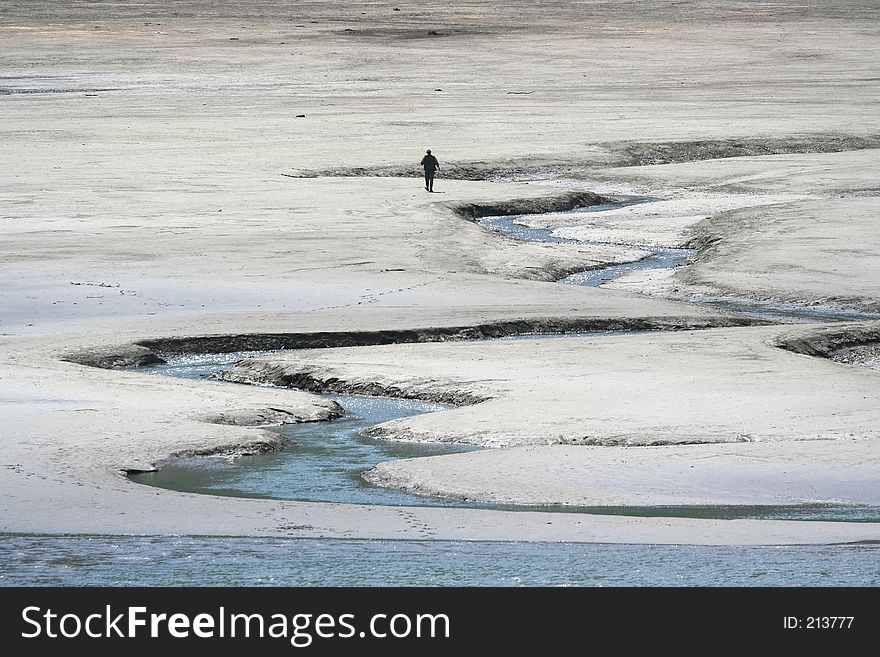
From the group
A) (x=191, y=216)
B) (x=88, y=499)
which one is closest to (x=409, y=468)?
(x=88, y=499)

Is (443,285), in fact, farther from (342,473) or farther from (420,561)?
(420,561)

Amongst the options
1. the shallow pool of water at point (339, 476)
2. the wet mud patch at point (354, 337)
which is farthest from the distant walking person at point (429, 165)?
the shallow pool of water at point (339, 476)

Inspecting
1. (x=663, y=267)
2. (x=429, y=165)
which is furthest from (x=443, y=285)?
(x=429, y=165)

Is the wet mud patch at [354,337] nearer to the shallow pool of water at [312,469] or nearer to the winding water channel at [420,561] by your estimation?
the shallow pool of water at [312,469]

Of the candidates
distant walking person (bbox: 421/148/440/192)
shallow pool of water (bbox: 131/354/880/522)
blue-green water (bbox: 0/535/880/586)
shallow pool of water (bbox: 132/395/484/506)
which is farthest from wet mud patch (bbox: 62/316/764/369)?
distant walking person (bbox: 421/148/440/192)

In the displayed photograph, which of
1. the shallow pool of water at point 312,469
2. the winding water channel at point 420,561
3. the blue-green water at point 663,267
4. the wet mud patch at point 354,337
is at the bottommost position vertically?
the blue-green water at point 663,267

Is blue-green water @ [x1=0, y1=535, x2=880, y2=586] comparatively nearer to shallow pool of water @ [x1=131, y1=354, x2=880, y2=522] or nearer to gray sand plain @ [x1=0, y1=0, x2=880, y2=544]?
gray sand plain @ [x1=0, y1=0, x2=880, y2=544]
